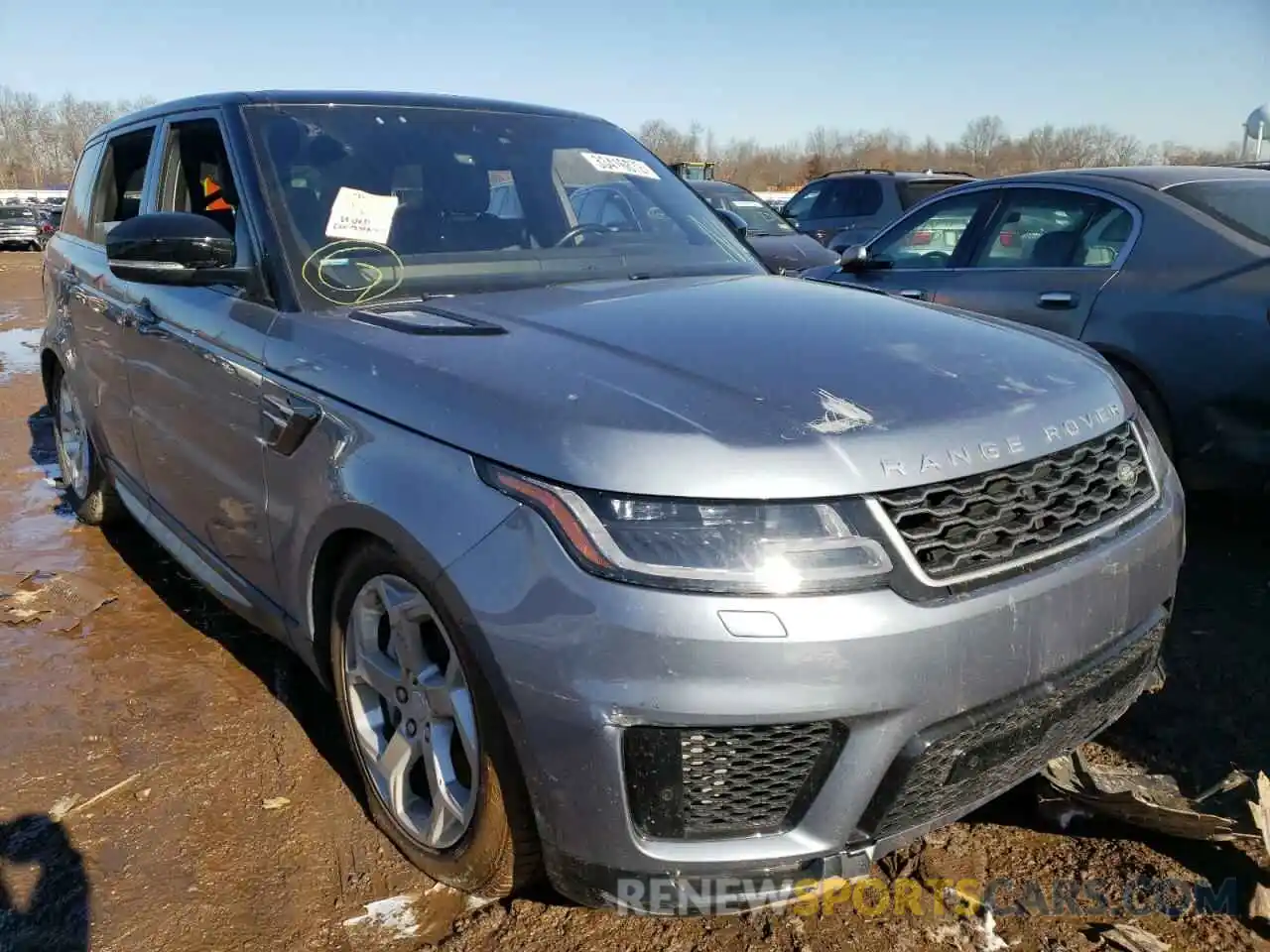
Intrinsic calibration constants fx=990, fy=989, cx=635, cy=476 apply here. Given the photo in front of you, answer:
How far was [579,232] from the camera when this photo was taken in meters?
3.19

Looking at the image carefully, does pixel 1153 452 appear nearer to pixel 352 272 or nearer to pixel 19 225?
pixel 352 272

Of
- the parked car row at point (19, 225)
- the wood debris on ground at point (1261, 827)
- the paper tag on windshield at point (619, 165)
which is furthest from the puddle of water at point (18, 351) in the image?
the parked car row at point (19, 225)

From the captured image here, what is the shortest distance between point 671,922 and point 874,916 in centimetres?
45

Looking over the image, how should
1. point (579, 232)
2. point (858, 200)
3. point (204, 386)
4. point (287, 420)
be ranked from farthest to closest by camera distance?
point (858, 200)
point (579, 232)
point (204, 386)
point (287, 420)

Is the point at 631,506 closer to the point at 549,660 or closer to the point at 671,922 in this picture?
the point at 549,660

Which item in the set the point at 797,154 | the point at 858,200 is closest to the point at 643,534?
the point at 858,200

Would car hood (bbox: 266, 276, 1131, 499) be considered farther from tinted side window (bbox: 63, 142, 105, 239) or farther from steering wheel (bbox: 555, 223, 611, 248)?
tinted side window (bbox: 63, 142, 105, 239)

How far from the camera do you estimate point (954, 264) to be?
5285mm

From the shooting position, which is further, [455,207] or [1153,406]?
[1153,406]

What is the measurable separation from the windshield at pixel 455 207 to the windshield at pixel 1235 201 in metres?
2.21

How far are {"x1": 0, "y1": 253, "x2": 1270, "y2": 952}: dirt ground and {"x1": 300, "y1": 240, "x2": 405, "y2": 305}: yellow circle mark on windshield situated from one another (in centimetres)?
134

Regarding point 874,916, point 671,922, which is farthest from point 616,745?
point 874,916

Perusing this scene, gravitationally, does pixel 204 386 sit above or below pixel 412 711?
above

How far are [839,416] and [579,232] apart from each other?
1586 millimetres
